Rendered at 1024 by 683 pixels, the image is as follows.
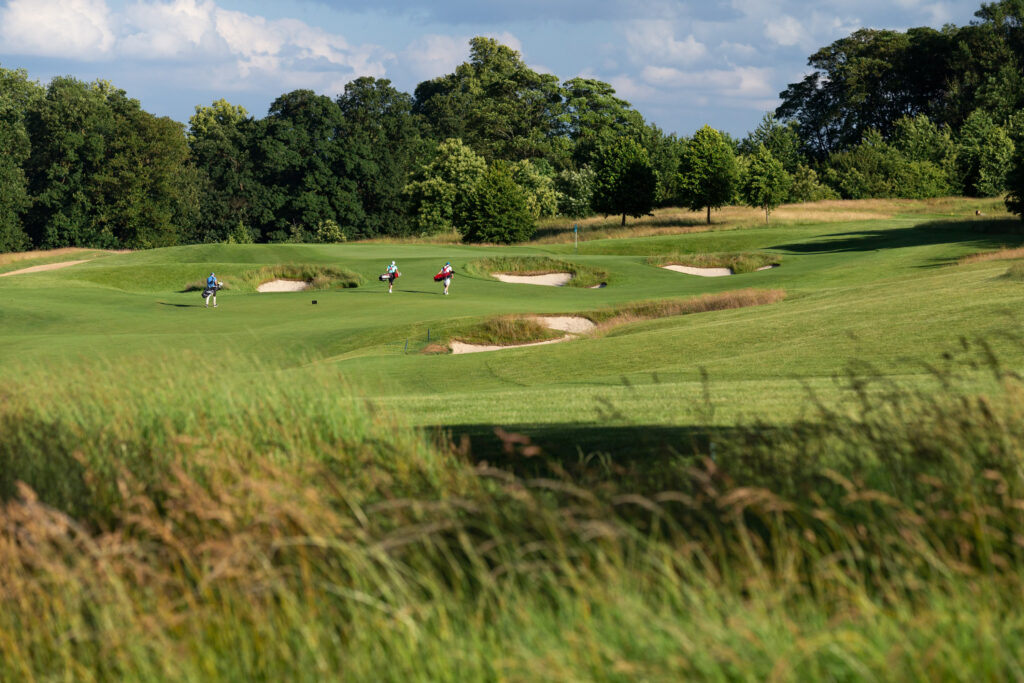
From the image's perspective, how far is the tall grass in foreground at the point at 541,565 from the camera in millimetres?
4094

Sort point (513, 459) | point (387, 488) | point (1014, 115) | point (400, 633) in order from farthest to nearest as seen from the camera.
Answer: point (1014, 115) < point (513, 459) < point (387, 488) < point (400, 633)

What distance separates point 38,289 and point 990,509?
40917 mm

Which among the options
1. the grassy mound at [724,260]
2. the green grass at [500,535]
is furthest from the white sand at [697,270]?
the green grass at [500,535]

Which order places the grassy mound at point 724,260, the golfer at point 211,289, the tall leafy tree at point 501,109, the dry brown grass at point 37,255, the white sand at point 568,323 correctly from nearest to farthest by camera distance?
the white sand at point 568,323, the golfer at point 211,289, the grassy mound at point 724,260, the dry brown grass at point 37,255, the tall leafy tree at point 501,109

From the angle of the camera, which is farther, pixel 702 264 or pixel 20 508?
pixel 702 264

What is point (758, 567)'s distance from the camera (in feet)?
14.5

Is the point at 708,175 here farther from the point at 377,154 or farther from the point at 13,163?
the point at 13,163

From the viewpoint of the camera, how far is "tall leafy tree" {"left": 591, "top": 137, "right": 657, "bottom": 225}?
76188 millimetres

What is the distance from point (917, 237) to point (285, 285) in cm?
3181

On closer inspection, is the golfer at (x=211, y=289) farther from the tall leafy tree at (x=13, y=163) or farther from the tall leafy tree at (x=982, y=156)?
the tall leafy tree at (x=982, y=156)

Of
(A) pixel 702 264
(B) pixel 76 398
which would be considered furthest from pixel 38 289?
(B) pixel 76 398

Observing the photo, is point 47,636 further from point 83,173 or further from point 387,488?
point 83,173

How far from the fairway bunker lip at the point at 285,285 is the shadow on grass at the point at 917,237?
24.8 m

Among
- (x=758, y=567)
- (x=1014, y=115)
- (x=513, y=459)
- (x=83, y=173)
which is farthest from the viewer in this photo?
(x=83, y=173)
